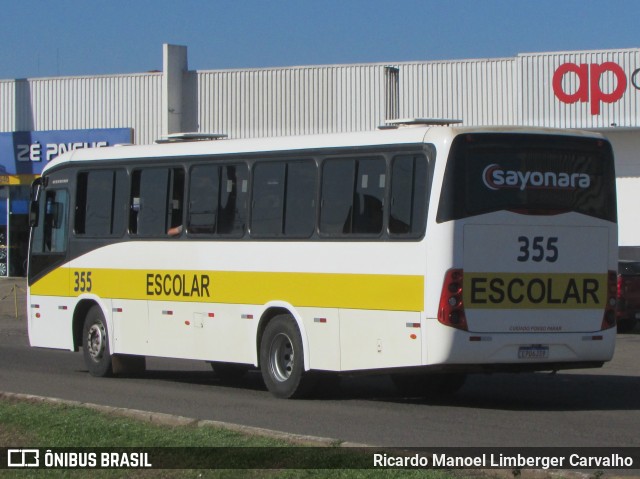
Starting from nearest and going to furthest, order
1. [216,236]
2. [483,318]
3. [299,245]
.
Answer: [483,318] → [299,245] → [216,236]

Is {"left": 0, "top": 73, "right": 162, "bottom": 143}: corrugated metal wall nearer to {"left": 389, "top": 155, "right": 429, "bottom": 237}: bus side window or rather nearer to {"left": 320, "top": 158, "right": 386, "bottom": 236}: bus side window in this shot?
{"left": 320, "top": 158, "right": 386, "bottom": 236}: bus side window

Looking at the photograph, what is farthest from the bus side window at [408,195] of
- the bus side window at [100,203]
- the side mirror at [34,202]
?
the side mirror at [34,202]

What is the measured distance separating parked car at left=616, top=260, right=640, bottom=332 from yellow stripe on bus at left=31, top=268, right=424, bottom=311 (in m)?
11.6

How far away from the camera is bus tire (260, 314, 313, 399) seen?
1435cm

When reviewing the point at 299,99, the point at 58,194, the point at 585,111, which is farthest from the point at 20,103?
the point at 58,194

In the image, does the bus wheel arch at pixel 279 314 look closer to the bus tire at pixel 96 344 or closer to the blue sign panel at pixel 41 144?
the bus tire at pixel 96 344

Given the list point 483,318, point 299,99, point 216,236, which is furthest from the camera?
point 299,99

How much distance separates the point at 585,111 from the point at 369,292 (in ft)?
72.7

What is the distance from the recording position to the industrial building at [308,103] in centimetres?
3412

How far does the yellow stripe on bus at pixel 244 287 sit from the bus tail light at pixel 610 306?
223cm

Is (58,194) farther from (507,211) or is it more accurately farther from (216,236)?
(507,211)

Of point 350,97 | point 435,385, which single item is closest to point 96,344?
point 435,385

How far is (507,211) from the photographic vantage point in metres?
13.0

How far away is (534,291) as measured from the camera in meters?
13.1
